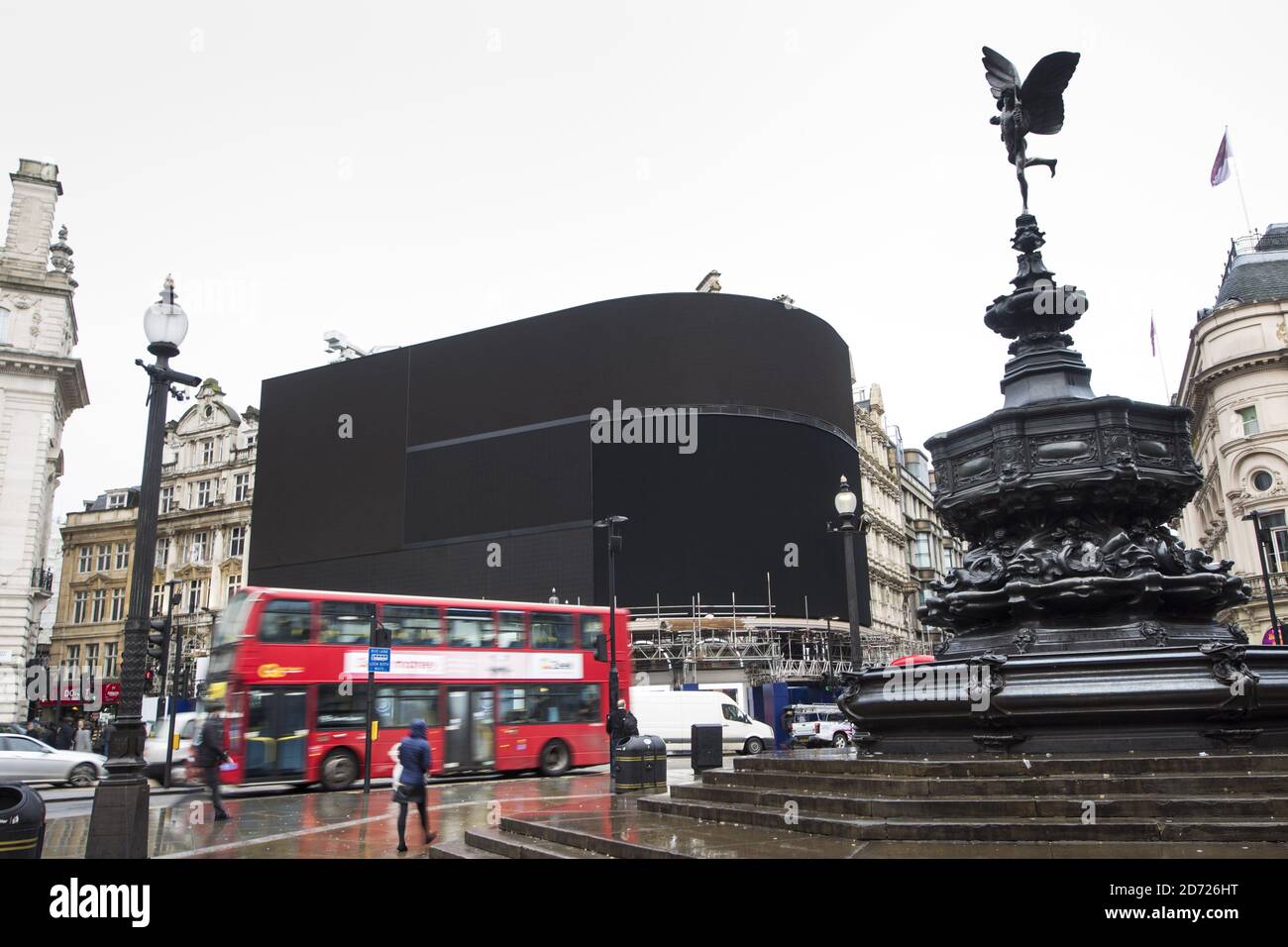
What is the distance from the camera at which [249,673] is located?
18.0 metres

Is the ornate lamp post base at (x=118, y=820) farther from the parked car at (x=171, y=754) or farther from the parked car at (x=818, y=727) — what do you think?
the parked car at (x=818, y=727)

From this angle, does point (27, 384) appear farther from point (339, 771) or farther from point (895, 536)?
point (895, 536)

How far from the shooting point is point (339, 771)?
19.4 meters

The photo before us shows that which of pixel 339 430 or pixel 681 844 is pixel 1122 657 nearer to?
pixel 681 844

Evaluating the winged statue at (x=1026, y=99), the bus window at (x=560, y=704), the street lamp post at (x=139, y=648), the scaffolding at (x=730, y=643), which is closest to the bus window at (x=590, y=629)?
the bus window at (x=560, y=704)

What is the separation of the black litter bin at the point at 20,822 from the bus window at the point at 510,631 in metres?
14.6

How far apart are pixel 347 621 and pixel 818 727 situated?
1915 centimetres

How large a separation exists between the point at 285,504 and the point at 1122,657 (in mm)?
59611

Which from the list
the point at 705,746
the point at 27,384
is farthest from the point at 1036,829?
the point at 27,384

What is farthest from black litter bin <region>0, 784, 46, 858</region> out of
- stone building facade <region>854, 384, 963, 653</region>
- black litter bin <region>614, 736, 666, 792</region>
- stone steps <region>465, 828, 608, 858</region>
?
stone building facade <region>854, 384, 963, 653</region>

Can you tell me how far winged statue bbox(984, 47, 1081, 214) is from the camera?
10281 mm

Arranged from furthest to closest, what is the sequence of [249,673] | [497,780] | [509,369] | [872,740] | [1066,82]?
[509,369], [497,780], [249,673], [1066,82], [872,740]

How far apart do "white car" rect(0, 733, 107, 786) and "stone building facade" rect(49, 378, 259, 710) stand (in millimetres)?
36420
